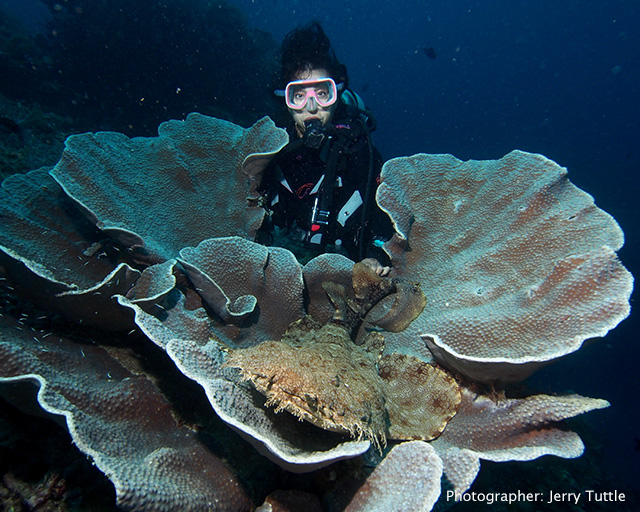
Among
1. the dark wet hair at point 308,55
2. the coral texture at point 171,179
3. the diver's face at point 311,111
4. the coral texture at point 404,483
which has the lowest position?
the coral texture at point 404,483

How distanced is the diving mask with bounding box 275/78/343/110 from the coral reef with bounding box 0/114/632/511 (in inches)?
38.0

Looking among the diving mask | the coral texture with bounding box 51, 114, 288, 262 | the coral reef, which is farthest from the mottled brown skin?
the diving mask

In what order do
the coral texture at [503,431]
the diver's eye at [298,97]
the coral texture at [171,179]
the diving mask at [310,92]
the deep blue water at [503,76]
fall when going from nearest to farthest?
the coral texture at [503,431] → the coral texture at [171,179] → the diving mask at [310,92] → the diver's eye at [298,97] → the deep blue water at [503,76]

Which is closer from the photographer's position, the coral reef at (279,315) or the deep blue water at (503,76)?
the coral reef at (279,315)

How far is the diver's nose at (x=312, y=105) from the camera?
3637 millimetres

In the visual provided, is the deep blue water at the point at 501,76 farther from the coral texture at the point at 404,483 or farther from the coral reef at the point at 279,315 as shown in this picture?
the coral texture at the point at 404,483

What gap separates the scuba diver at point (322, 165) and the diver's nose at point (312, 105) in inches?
0.4

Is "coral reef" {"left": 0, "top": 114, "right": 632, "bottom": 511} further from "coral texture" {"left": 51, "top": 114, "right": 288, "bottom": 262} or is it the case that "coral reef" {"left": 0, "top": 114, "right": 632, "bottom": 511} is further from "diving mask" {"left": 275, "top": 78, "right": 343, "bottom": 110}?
"diving mask" {"left": 275, "top": 78, "right": 343, "bottom": 110}

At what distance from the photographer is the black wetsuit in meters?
3.39

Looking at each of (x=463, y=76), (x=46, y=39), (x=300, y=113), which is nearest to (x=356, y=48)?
(x=463, y=76)

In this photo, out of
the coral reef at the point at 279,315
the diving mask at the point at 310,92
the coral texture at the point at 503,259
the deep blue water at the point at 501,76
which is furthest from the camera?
the deep blue water at the point at 501,76

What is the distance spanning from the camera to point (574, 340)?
1.54 meters

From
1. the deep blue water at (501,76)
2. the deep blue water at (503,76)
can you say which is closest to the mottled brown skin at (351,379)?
the deep blue water at (503,76)

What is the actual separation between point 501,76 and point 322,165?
292 feet
